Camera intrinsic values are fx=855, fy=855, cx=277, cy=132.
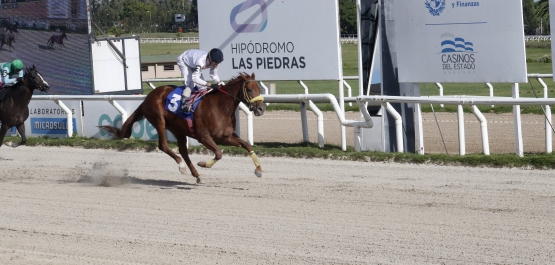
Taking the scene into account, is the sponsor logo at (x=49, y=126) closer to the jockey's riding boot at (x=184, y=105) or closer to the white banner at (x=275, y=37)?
the white banner at (x=275, y=37)

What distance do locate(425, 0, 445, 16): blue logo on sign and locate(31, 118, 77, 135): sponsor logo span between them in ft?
22.9

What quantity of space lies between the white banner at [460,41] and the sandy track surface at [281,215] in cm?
145

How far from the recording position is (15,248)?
674cm

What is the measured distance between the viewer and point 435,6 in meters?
11.1

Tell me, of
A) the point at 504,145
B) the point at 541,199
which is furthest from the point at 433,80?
the point at 541,199

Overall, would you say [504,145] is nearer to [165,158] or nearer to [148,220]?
[165,158]

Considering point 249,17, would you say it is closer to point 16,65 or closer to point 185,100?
point 185,100

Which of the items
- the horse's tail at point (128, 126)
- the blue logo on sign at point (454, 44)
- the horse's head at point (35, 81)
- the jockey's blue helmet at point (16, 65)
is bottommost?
the horse's tail at point (128, 126)

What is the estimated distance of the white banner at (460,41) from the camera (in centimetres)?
1052

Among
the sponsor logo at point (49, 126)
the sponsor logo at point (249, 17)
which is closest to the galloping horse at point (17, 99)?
the sponsor logo at point (49, 126)

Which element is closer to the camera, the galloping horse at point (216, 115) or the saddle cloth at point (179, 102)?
the galloping horse at point (216, 115)

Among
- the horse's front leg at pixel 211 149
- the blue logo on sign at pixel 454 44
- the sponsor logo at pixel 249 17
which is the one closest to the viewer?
the horse's front leg at pixel 211 149

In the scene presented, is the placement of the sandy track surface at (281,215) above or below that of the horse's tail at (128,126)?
below

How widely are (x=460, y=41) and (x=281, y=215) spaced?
4.41 meters
